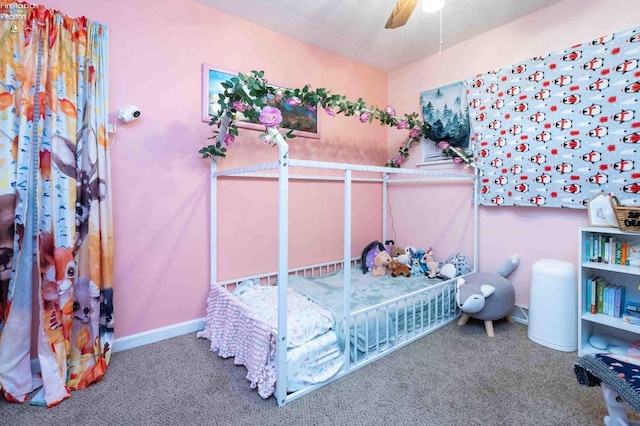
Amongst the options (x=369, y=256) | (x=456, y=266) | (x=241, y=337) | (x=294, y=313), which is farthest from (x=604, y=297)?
(x=241, y=337)

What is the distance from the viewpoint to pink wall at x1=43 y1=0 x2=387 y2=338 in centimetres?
200

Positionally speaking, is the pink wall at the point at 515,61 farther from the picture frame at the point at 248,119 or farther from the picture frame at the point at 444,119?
the picture frame at the point at 248,119

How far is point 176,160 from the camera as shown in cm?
219

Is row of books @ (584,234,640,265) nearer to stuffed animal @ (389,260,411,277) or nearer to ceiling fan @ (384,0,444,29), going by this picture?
stuffed animal @ (389,260,411,277)

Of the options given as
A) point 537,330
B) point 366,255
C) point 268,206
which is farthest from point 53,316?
point 537,330

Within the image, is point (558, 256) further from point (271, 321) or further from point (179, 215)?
point (179, 215)

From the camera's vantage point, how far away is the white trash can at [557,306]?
2.05 meters

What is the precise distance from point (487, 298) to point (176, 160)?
2.51 metres

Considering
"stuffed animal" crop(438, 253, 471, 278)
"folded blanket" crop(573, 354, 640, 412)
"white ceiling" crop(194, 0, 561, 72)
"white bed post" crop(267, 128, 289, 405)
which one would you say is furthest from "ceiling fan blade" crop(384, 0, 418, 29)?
"stuffed animal" crop(438, 253, 471, 278)

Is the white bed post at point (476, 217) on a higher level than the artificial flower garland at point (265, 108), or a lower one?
lower

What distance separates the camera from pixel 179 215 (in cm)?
221

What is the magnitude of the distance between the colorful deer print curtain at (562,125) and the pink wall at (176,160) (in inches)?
63.7

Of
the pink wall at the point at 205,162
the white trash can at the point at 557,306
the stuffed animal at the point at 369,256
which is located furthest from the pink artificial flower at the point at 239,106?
the white trash can at the point at 557,306

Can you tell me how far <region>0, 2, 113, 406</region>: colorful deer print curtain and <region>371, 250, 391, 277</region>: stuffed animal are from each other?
2.09 m
